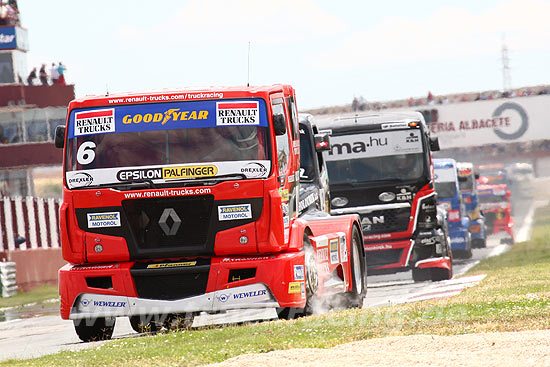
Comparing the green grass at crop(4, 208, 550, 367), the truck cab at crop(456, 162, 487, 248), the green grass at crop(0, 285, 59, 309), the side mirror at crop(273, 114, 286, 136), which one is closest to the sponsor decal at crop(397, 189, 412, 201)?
the green grass at crop(4, 208, 550, 367)

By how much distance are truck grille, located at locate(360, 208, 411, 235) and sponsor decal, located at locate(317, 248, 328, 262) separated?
7739mm

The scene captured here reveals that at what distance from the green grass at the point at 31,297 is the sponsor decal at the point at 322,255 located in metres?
15.0

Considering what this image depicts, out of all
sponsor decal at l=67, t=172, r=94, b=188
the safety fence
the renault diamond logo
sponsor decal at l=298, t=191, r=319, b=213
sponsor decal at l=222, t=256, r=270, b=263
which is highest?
sponsor decal at l=67, t=172, r=94, b=188

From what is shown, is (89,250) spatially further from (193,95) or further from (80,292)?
(193,95)

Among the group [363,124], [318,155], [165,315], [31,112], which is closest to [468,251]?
[363,124]

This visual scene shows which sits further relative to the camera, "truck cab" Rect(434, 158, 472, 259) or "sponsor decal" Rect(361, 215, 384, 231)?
"truck cab" Rect(434, 158, 472, 259)

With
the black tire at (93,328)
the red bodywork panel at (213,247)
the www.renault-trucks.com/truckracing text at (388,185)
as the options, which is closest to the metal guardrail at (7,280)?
the www.renault-trucks.com/truckracing text at (388,185)

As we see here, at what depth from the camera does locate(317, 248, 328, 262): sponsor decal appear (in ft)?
44.9

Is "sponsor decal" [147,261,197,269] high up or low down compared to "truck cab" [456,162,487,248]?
up

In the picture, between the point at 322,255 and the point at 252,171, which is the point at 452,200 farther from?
the point at 252,171

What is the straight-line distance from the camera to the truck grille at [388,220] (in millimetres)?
21688

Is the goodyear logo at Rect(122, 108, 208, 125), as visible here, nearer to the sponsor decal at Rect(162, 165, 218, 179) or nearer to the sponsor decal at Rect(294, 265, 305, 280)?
the sponsor decal at Rect(162, 165, 218, 179)

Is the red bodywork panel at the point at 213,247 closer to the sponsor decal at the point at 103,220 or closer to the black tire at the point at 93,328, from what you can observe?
the sponsor decal at the point at 103,220

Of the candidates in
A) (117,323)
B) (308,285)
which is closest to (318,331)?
(308,285)
